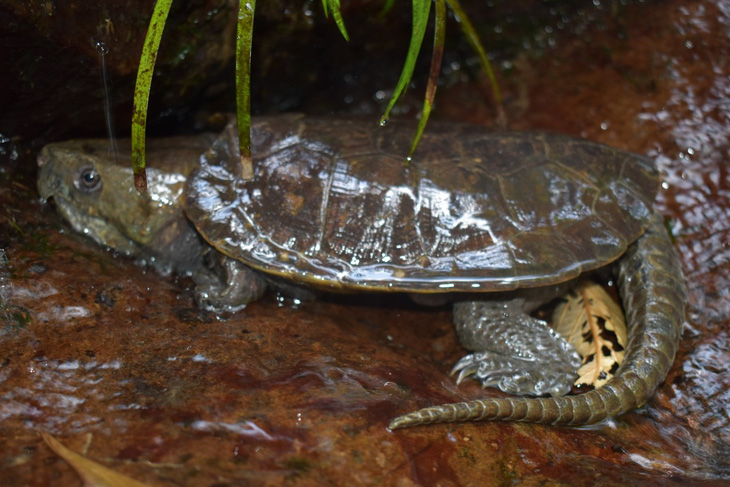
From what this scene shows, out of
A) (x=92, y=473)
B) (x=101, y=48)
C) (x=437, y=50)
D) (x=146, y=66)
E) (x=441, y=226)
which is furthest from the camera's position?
(x=441, y=226)

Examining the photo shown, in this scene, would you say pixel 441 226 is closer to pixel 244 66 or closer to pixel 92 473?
pixel 244 66

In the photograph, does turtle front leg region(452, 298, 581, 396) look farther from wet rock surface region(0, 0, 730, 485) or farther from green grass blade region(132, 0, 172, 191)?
green grass blade region(132, 0, 172, 191)

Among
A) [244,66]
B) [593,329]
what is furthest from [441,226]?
[244,66]

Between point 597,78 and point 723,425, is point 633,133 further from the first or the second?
point 723,425

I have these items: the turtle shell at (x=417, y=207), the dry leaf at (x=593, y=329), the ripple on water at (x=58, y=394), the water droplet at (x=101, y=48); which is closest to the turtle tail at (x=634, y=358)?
the dry leaf at (x=593, y=329)

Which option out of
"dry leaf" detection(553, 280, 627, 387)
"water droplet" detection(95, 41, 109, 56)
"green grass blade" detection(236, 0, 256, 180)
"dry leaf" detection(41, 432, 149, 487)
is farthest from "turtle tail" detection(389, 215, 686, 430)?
"water droplet" detection(95, 41, 109, 56)

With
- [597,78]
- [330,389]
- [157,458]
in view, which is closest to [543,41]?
[597,78]
